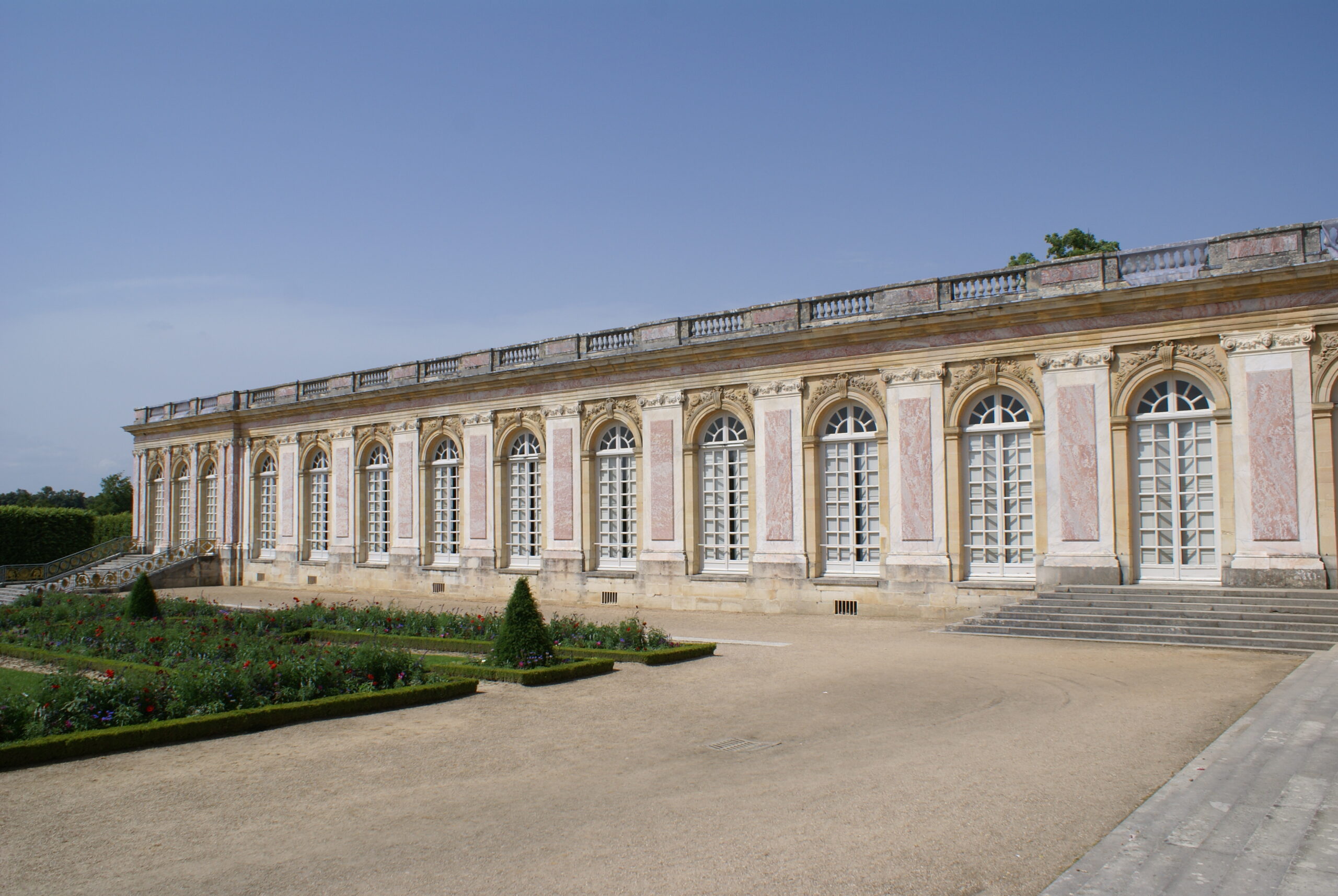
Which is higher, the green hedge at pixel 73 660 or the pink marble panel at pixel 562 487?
the pink marble panel at pixel 562 487

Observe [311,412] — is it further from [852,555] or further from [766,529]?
[852,555]

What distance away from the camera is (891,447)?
68.7 feet

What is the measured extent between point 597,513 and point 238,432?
59.4ft

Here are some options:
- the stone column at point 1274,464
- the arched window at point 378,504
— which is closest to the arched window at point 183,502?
the arched window at point 378,504

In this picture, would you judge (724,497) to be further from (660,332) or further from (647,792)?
(647,792)

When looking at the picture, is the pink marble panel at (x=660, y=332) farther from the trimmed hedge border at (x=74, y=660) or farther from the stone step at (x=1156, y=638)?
the trimmed hedge border at (x=74, y=660)

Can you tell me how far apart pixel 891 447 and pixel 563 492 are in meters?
9.54

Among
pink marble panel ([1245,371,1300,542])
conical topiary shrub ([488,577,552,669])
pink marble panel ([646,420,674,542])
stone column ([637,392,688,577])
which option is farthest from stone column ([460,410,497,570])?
pink marble panel ([1245,371,1300,542])

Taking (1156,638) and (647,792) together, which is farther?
(1156,638)

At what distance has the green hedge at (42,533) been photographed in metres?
40.7

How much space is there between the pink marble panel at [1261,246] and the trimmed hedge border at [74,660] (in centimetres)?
Result: 1796

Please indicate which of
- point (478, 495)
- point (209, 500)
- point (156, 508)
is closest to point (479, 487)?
point (478, 495)

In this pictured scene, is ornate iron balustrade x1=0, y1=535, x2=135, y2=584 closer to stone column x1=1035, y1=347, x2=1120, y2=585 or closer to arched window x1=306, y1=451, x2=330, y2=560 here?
arched window x1=306, y1=451, x2=330, y2=560

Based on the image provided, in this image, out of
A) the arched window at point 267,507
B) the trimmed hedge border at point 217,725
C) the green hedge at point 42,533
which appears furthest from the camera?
the green hedge at point 42,533
